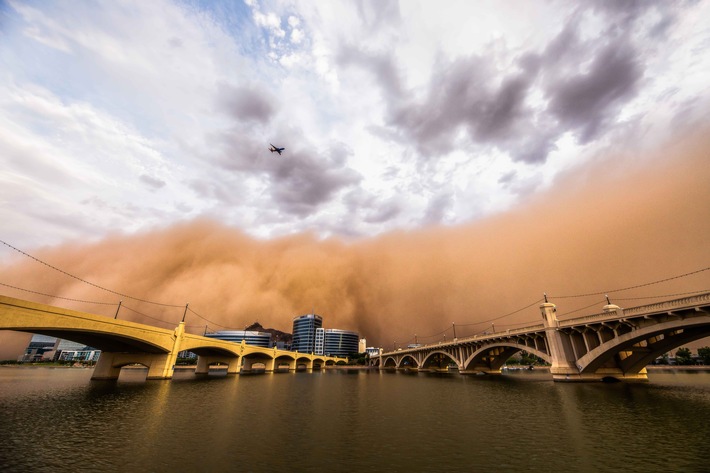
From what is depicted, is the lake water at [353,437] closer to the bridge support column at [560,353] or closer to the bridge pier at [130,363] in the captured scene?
the bridge support column at [560,353]

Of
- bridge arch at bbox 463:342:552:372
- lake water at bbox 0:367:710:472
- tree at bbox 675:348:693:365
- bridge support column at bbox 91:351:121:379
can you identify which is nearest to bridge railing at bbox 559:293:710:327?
lake water at bbox 0:367:710:472

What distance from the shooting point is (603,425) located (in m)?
20.4

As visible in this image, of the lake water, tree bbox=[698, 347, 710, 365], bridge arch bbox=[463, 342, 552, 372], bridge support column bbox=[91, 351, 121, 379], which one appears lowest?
the lake water

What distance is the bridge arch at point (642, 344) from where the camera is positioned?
39.5 metres

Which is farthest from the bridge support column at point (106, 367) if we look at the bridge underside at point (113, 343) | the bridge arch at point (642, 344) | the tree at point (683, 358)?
the tree at point (683, 358)

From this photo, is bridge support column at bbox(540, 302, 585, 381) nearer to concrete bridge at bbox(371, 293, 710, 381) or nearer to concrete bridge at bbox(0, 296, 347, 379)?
concrete bridge at bbox(371, 293, 710, 381)

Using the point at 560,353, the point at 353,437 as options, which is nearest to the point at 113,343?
the point at 353,437

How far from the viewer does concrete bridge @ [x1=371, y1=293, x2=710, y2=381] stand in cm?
3872

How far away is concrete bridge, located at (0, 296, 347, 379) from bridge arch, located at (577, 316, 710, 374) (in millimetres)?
77931

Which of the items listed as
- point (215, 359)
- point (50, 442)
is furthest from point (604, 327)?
point (215, 359)

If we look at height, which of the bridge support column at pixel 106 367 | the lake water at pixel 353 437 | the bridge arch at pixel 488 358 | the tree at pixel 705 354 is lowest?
the lake water at pixel 353 437

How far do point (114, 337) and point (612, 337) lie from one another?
8319 centimetres

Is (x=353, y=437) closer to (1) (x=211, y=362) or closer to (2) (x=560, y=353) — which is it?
(2) (x=560, y=353)

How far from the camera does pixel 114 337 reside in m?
45.2
